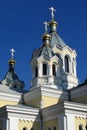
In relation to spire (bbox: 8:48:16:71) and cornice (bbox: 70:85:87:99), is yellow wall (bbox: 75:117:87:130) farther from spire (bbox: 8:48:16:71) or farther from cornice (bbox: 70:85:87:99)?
spire (bbox: 8:48:16:71)

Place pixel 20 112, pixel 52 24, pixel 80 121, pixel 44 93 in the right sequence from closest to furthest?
1. pixel 80 121
2. pixel 20 112
3. pixel 44 93
4. pixel 52 24

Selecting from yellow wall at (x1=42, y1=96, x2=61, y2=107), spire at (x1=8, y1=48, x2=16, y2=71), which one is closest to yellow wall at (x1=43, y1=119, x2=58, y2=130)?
yellow wall at (x1=42, y1=96, x2=61, y2=107)

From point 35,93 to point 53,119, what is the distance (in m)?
4.17

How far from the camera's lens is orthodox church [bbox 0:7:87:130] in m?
22.2

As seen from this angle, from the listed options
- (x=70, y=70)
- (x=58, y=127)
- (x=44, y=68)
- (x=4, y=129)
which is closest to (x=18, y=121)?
(x=4, y=129)

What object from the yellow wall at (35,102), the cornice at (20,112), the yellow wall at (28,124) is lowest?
the yellow wall at (28,124)

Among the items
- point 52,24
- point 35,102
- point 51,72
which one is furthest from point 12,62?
point 35,102

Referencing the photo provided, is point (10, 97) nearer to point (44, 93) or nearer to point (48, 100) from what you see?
point (44, 93)

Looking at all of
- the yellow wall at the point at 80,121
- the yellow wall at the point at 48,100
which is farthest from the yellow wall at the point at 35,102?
the yellow wall at the point at 80,121

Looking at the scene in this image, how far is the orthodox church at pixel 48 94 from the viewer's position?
22.2 meters

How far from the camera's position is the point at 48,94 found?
26.1m

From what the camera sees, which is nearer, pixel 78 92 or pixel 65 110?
pixel 65 110

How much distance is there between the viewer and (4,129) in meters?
22.3

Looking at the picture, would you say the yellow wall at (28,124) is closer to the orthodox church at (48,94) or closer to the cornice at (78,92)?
the orthodox church at (48,94)
